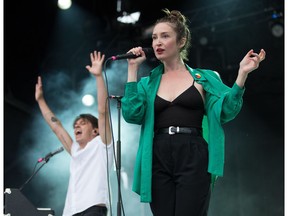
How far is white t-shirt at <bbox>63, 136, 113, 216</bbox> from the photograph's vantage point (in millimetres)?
3943

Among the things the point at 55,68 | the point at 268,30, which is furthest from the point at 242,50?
the point at 55,68

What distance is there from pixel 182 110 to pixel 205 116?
0.20 meters

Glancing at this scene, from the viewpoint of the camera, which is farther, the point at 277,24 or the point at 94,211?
Result: the point at 277,24

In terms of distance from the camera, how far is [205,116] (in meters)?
2.93

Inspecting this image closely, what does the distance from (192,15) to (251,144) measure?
1.95 m

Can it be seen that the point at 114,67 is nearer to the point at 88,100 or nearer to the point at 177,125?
the point at 88,100

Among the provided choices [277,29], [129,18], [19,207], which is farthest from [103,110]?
[277,29]

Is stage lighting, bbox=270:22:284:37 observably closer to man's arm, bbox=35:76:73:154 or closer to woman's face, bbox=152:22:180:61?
man's arm, bbox=35:76:73:154

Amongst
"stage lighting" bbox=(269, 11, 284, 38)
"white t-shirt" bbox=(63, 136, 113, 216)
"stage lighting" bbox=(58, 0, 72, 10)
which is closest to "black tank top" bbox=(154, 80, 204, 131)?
"white t-shirt" bbox=(63, 136, 113, 216)

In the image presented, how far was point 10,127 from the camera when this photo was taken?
23.2 feet

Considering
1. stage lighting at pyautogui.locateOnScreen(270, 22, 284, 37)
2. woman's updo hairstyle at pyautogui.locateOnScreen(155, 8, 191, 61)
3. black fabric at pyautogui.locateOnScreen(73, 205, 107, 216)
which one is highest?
stage lighting at pyautogui.locateOnScreen(270, 22, 284, 37)

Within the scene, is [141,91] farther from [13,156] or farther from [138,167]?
[13,156]

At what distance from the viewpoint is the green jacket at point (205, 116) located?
2.73 metres

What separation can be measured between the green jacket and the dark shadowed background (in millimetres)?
3784
